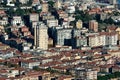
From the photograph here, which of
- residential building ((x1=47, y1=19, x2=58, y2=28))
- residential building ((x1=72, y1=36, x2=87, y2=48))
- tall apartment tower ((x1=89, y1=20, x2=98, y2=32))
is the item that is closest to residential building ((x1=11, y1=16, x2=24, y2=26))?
residential building ((x1=47, y1=19, x2=58, y2=28))

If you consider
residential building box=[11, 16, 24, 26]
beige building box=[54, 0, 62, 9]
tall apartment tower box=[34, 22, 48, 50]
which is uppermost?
tall apartment tower box=[34, 22, 48, 50]

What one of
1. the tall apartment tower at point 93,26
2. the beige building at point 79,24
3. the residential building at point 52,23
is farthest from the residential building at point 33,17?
the tall apartment tower at point 93,26

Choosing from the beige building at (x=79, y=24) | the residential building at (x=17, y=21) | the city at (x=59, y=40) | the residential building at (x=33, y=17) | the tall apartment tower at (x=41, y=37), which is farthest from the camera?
the residential building at (x=33, y=17)

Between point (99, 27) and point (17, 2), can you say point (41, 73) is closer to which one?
point (99, 27)

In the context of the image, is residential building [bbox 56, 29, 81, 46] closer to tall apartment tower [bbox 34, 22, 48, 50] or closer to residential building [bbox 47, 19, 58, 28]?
tall apartment tower [bbox 34, 22, 48, 50]

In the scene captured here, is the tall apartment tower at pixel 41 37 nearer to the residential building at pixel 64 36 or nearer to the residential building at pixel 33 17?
the residential building at pixel 64 36

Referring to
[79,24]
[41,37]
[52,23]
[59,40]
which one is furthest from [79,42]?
[79,24]

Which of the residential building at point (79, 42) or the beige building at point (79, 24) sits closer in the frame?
the residential building at point (79, 42)

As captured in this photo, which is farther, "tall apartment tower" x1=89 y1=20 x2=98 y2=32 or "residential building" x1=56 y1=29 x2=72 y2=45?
"tall apartment tower" x1=89 y1=20 x2=98 y2=32
